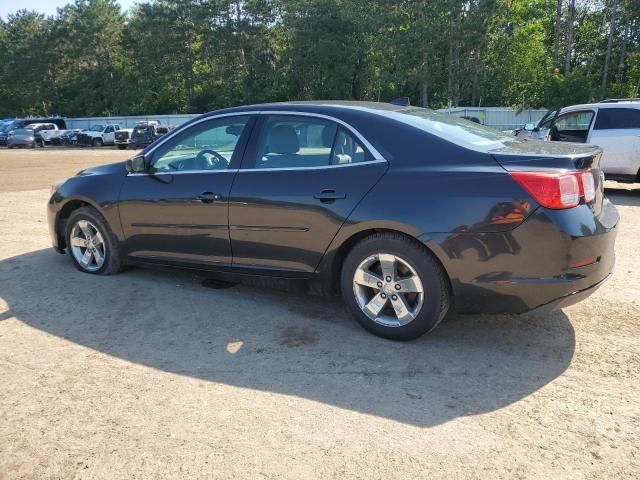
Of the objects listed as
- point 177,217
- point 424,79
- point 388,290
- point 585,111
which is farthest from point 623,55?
point 388,290

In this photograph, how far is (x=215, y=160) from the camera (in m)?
4.66

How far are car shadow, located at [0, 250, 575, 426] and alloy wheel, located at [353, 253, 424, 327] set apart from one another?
20 cm

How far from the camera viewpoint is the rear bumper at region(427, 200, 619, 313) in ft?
11.0

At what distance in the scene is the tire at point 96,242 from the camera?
538 centimetres

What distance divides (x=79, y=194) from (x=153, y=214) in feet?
3.42

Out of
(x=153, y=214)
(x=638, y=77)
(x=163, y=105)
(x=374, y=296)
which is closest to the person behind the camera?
(x=374, y=296)

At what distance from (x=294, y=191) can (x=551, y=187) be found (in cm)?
174

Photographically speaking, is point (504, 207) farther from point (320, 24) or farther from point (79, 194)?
point (320, 24)

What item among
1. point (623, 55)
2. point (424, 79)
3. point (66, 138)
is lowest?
point (66, 138)

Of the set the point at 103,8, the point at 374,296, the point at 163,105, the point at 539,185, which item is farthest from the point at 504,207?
the point at 103,8

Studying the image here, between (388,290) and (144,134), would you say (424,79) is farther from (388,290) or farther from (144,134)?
(388,290)

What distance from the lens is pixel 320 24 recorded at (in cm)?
4866

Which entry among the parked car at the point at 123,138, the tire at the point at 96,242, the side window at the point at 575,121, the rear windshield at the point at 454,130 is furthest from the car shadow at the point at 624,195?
the parked car at the point at 123,138

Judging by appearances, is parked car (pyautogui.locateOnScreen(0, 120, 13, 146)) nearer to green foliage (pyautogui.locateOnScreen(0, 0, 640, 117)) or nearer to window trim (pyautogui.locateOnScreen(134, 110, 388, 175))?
green foliage (pyautogui.locateOnScreen(0, 0, 640, 117))
